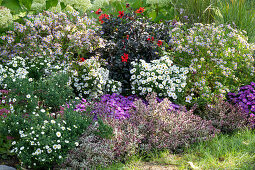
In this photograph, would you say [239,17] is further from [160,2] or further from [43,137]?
[43,137]

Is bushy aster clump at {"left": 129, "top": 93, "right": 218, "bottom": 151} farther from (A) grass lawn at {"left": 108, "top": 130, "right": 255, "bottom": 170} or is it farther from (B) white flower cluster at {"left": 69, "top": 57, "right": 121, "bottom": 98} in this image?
(B) white flower cluster at {"left": 69, "top": 57, "right": 121, "bottom": 98}

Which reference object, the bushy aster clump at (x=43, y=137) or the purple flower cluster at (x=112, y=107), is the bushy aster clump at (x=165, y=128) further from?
the bushy aster clump at (x=43, y=137)

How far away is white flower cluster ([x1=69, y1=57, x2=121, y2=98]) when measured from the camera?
16.0ft

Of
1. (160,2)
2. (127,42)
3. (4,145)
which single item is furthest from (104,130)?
(160,2)

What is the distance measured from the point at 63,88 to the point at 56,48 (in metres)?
1.35

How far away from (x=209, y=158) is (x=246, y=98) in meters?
1.80

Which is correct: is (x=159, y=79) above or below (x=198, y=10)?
below

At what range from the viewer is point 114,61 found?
5.51m

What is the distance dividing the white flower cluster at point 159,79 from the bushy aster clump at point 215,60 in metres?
0.26

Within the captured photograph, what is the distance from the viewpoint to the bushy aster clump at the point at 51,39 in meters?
5.29

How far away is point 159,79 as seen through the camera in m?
4.86

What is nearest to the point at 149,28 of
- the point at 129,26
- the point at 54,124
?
the point at 129,26

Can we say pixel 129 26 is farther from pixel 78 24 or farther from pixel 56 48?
pixel 56 48

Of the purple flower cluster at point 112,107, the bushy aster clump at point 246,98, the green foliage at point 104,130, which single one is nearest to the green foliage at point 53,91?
the purple flower cluster at point 112,107
